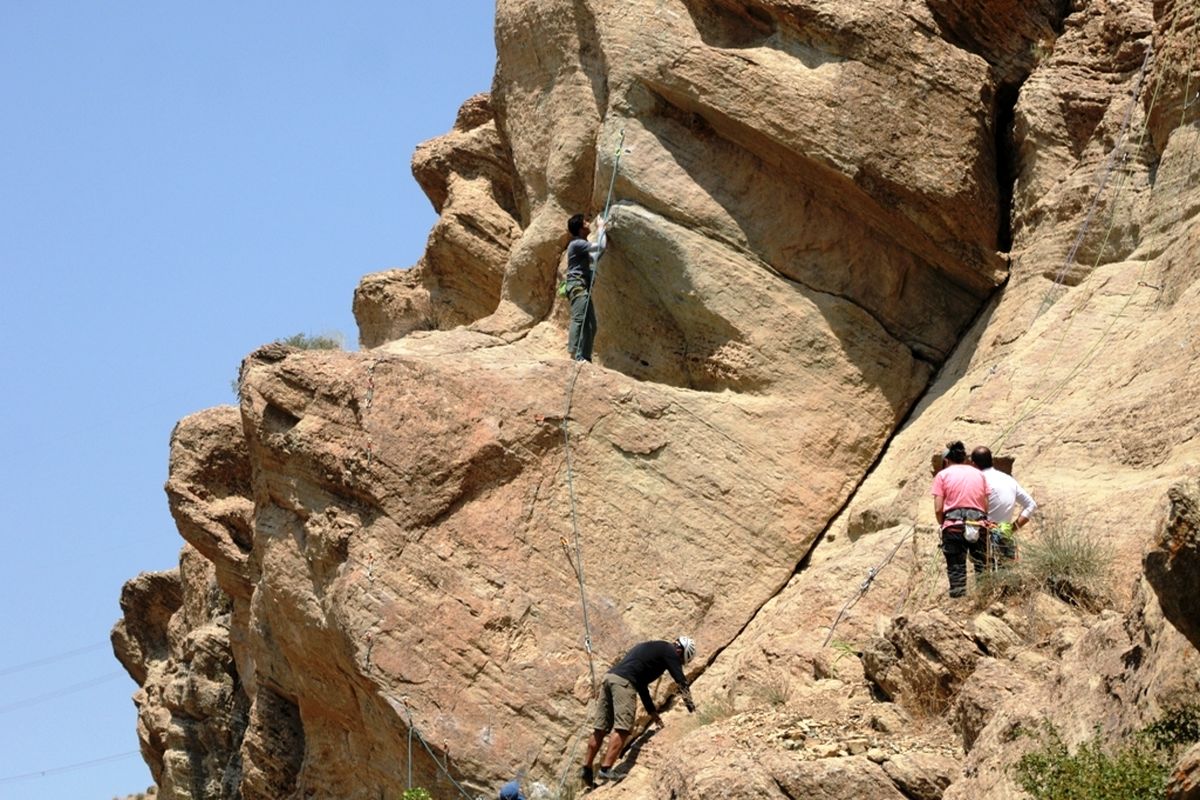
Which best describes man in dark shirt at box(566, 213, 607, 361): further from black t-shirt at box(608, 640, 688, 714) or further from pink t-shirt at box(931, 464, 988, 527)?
pink t-shirt at box(931, 464, 988, 527)

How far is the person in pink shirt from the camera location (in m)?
14.1

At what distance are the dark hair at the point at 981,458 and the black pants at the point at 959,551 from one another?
2.01ft

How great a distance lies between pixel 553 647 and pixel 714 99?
18.6 ft

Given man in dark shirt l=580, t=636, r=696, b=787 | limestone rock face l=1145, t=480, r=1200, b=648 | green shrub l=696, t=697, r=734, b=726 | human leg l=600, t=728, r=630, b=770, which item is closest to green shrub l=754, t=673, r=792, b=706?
green shrub l=696, t=697, r=734, b=726

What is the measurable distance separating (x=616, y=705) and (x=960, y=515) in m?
3.31

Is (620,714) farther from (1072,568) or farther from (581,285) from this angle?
(581,285)

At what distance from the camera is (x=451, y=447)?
17.3m

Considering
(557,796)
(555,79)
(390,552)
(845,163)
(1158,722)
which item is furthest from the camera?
(555,79)

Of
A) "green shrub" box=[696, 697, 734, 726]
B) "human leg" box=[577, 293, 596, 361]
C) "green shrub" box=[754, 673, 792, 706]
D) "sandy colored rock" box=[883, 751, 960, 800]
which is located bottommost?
"sandy colored rock" box=[883, 751, 960, 800]

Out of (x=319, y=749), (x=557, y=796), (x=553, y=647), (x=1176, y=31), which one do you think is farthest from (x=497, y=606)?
(x=1176, y=31)

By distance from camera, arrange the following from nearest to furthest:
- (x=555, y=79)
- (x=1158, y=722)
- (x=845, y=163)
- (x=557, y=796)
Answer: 1. (x=1158, y=722)
2. (x=557, y=796)
3. (x=845, y=163)
4. (x=555, y=79)

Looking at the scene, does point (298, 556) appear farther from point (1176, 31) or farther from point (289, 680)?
point (1176, 31)

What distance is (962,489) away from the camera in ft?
47.0

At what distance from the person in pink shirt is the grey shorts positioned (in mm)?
2863
